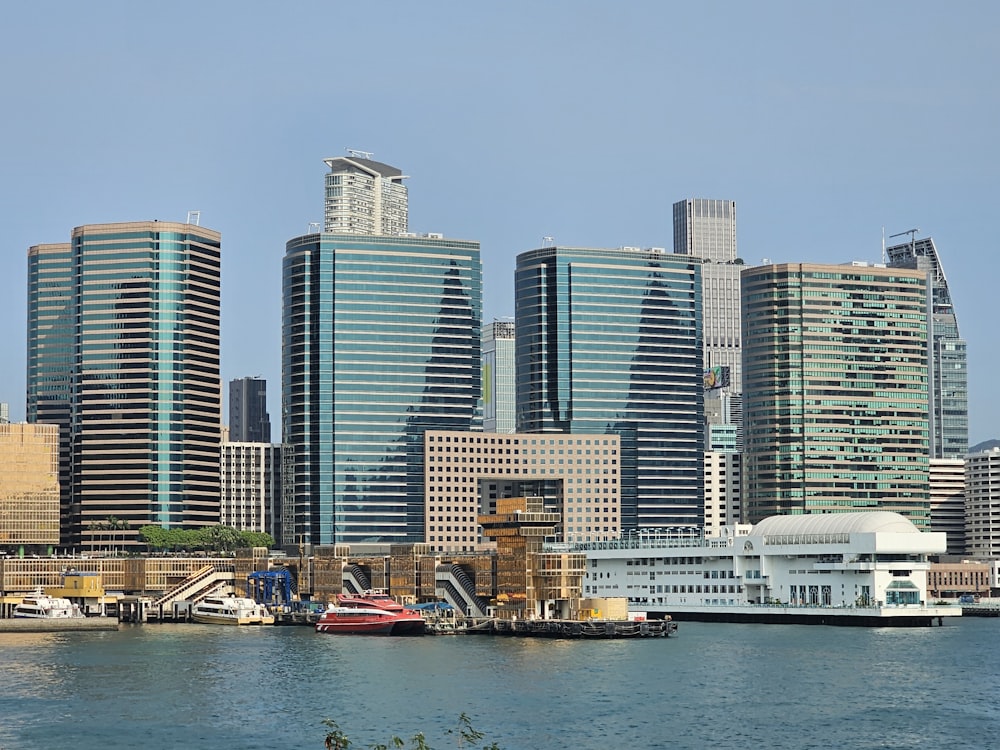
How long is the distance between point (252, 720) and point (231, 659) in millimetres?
55747

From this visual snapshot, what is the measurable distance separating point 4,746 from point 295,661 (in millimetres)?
69109

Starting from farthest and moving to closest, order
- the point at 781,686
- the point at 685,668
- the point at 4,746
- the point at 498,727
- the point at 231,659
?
1. the point at 231,659
2. the point at 685,668
3. the point at 781,686
4. the point at 498,727
5. the point at 4,746

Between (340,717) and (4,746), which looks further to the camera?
(340,717)

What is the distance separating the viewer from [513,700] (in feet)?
489

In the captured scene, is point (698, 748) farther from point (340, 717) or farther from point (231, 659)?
point (231, 659)

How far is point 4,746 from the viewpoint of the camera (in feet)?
404

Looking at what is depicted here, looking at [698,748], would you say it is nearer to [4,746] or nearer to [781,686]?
[781,686]

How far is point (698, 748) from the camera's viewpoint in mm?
124750

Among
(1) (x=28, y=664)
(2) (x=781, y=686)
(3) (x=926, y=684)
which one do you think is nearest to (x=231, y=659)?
(1) (x=28, y=664)

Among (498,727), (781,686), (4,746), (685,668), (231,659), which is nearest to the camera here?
(4,746)

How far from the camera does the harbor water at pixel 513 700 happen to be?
424 ft

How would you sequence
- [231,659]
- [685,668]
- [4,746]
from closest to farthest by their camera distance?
[4,746] < [685,668] < [231,659]

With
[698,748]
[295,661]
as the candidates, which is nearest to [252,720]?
[698,748]

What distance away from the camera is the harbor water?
424ft
